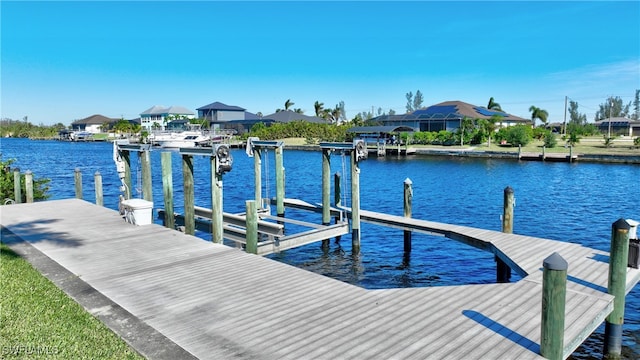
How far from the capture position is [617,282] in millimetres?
7645

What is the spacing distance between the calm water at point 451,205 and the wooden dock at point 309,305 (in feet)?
6.28

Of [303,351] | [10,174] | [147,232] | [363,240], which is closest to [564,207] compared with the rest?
[363,240]

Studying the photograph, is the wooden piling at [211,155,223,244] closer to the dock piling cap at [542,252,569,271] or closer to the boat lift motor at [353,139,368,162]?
the boat lift motor at [353,139,368,162]

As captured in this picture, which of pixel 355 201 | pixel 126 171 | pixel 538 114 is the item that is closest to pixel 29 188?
pixel 126 171

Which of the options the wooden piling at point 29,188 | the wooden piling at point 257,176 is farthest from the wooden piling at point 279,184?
the wooden piling at point 29,188

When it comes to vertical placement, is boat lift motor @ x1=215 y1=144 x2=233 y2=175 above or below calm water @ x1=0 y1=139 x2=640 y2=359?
above

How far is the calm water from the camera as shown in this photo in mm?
13484

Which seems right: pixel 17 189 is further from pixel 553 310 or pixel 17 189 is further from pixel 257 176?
pixel 553 310

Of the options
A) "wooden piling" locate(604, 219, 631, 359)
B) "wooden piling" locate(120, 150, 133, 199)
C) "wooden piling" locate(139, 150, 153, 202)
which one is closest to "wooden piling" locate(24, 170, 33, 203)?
"wooden piling" locate(120, 150, 133, 199)

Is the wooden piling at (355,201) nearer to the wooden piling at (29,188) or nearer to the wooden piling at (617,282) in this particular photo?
the wooden piling at (617,282)

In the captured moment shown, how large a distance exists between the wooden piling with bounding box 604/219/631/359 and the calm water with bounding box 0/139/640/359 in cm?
51

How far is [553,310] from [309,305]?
11.2 feet

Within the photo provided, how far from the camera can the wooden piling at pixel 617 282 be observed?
7371mm

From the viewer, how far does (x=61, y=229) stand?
12.8 m
